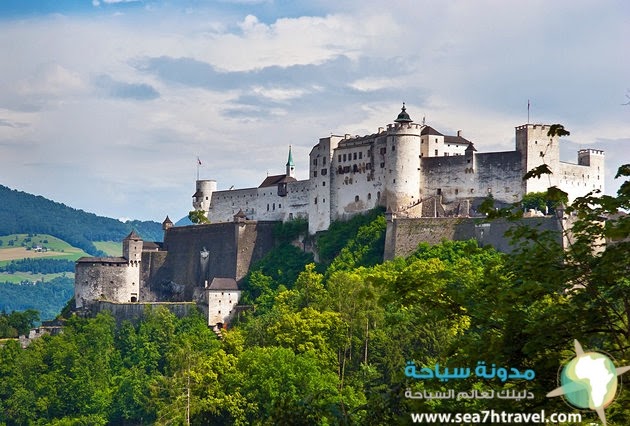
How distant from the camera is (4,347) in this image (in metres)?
84.0

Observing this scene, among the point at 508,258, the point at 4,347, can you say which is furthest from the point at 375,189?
the point at 508,258

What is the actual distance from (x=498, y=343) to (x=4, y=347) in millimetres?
72783

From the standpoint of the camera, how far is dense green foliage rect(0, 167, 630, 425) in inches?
606

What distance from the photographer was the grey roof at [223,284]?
77812mm

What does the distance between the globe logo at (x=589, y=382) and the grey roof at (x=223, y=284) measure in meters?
63.3

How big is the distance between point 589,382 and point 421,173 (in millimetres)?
56381

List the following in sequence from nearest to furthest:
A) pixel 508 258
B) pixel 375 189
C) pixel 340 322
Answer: pixel 508 258
pixel 340 322
pixel 375 189

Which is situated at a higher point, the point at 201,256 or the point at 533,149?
the point at 533,149

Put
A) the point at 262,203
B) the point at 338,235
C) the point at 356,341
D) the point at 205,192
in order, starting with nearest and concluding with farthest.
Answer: the point at 356,341 < the point at 338,235 < the point at 262,203 < the point at 205,192

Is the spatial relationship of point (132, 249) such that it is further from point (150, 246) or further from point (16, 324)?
point (16, 324)

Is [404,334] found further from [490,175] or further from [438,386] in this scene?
[438,386]

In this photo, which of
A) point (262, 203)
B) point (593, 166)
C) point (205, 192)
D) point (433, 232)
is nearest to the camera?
point (433, 232)

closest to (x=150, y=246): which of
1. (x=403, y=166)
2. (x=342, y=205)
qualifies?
(x=342, y=205)

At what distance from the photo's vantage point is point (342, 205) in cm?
7550
